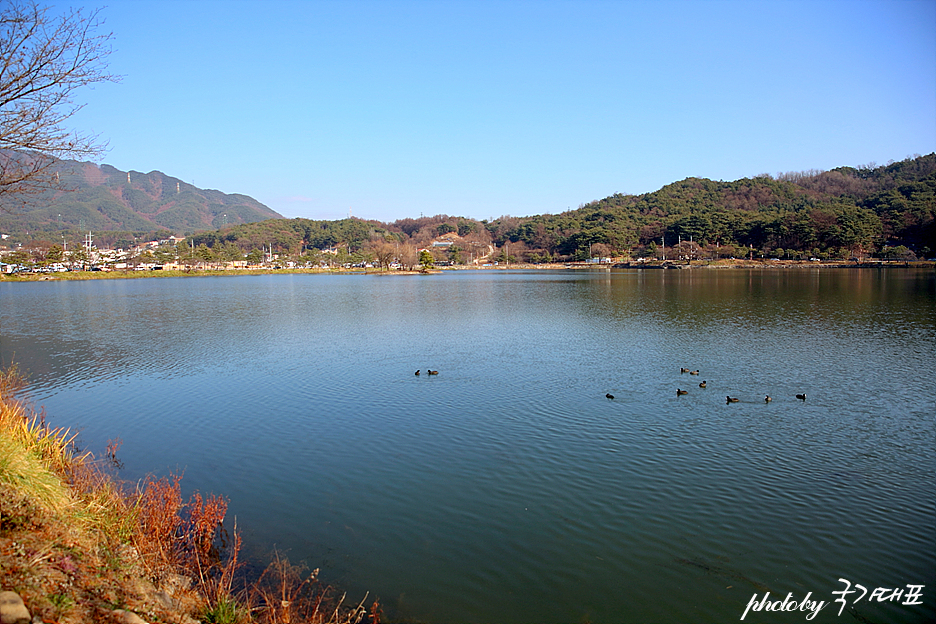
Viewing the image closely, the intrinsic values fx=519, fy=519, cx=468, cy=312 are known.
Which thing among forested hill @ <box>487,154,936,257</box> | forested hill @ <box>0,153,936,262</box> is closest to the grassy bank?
forested hill @ <box>0,153,936,262</box>

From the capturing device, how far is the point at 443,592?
18.1ft

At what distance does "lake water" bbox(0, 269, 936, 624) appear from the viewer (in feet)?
19.0

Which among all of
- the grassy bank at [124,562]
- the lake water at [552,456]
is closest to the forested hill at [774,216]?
the lake water at [552,456]

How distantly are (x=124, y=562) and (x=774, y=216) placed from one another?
111791mm

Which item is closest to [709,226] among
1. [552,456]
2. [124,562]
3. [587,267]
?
[587,267]

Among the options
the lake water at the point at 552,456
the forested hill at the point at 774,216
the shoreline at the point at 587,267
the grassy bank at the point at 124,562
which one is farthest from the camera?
the forested hill at the point at 774,216

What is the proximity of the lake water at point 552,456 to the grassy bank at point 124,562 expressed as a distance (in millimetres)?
539

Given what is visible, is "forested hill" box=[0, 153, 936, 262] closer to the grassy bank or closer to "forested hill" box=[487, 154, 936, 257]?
"forested hill" box=[487, 154, 936, 257]

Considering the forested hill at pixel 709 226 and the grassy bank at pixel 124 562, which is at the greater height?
the forested hill at pixel 709 226

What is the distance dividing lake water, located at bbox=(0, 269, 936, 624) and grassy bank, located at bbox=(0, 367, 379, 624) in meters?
0.54

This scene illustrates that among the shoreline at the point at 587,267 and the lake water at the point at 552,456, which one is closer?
the lake water at the point at 552,456

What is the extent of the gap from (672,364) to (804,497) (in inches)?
362

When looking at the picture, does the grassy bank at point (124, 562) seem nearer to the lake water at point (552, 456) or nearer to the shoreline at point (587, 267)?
the lake water at point (552, 456)

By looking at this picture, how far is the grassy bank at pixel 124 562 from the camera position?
3.74 meters
